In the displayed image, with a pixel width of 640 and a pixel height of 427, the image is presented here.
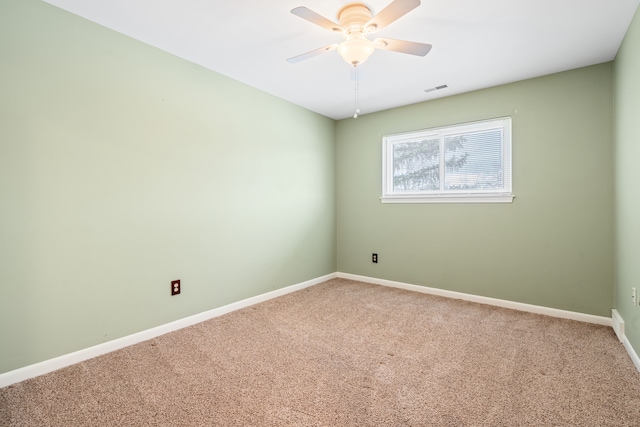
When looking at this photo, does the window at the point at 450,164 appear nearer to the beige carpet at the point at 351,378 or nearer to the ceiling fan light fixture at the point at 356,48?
the beige carpet at the point at 351,378

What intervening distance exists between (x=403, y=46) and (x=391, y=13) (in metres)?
0.30

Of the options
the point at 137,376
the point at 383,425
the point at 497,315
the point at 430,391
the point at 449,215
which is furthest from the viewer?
the point at 449,215

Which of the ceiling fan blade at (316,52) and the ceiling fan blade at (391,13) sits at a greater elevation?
the ceiling fan blade at (391,13)

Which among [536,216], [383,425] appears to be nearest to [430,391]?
[383,425]

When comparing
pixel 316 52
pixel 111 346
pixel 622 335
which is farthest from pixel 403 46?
pixel 111 346

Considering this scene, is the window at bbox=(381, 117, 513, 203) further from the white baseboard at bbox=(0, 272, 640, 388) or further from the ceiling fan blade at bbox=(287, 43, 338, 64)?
the ceiling fan blade at bbox=(287, 43, 338, 64)

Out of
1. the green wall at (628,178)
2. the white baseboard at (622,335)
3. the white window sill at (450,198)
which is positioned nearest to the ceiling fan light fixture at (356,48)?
the green wall at (628,178)

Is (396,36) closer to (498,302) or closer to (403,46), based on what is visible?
(403,46)

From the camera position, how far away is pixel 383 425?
139cm

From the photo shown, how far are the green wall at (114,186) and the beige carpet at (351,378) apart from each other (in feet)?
1.08

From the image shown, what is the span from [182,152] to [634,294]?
3390 millimetres

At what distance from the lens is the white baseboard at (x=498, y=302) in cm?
264

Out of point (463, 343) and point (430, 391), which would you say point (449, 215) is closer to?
point (463, 343)

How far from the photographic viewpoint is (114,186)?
215 centimetres
